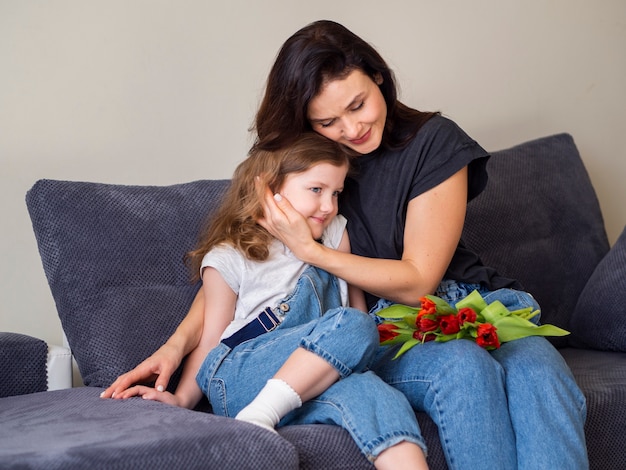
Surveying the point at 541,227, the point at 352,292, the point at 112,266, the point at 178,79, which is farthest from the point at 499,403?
the point at 178,79

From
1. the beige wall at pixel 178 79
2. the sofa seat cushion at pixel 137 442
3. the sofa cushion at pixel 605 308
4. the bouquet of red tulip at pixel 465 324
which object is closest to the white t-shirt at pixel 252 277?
the bouquet of red tulip at pixel 465 324

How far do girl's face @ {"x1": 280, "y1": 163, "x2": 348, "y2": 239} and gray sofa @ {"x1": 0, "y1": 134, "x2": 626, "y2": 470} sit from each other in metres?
0.29

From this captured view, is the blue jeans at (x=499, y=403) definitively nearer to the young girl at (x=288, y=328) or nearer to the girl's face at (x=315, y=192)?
the young girl at (x=288, y=328)

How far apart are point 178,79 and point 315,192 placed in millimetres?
757

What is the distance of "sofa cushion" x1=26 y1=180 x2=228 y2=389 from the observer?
6.20 ft

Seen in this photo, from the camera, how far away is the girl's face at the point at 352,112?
6.17 feet

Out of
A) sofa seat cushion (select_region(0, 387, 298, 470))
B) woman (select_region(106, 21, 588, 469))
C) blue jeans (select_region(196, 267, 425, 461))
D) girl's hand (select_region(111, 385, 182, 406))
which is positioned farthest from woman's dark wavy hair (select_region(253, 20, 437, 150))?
sofa seat cushion (select_region(0, 387, 298, 470))

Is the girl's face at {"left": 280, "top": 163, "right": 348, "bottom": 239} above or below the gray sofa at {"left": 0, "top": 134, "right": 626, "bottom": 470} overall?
above

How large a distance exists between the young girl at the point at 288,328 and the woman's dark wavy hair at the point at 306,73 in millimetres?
45

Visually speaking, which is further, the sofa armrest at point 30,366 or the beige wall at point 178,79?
the beige wall at point 178,79

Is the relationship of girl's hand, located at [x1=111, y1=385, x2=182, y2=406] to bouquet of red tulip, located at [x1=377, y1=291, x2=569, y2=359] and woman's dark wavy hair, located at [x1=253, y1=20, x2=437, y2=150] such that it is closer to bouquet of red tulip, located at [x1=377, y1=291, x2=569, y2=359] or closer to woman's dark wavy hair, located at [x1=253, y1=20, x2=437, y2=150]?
bouquet of red tulip, located at [x1=377, y1=291, x2=569, y2=359]

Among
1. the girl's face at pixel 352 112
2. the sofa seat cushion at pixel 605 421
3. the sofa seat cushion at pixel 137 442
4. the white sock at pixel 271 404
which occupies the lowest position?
the sofa seat cushion at pixel 605 421

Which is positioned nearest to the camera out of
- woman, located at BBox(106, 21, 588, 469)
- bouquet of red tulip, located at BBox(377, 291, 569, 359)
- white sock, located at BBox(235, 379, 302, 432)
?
white sock, located at BBox(235, 379, 302, 432)

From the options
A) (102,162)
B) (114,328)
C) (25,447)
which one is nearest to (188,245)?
(114,328)
